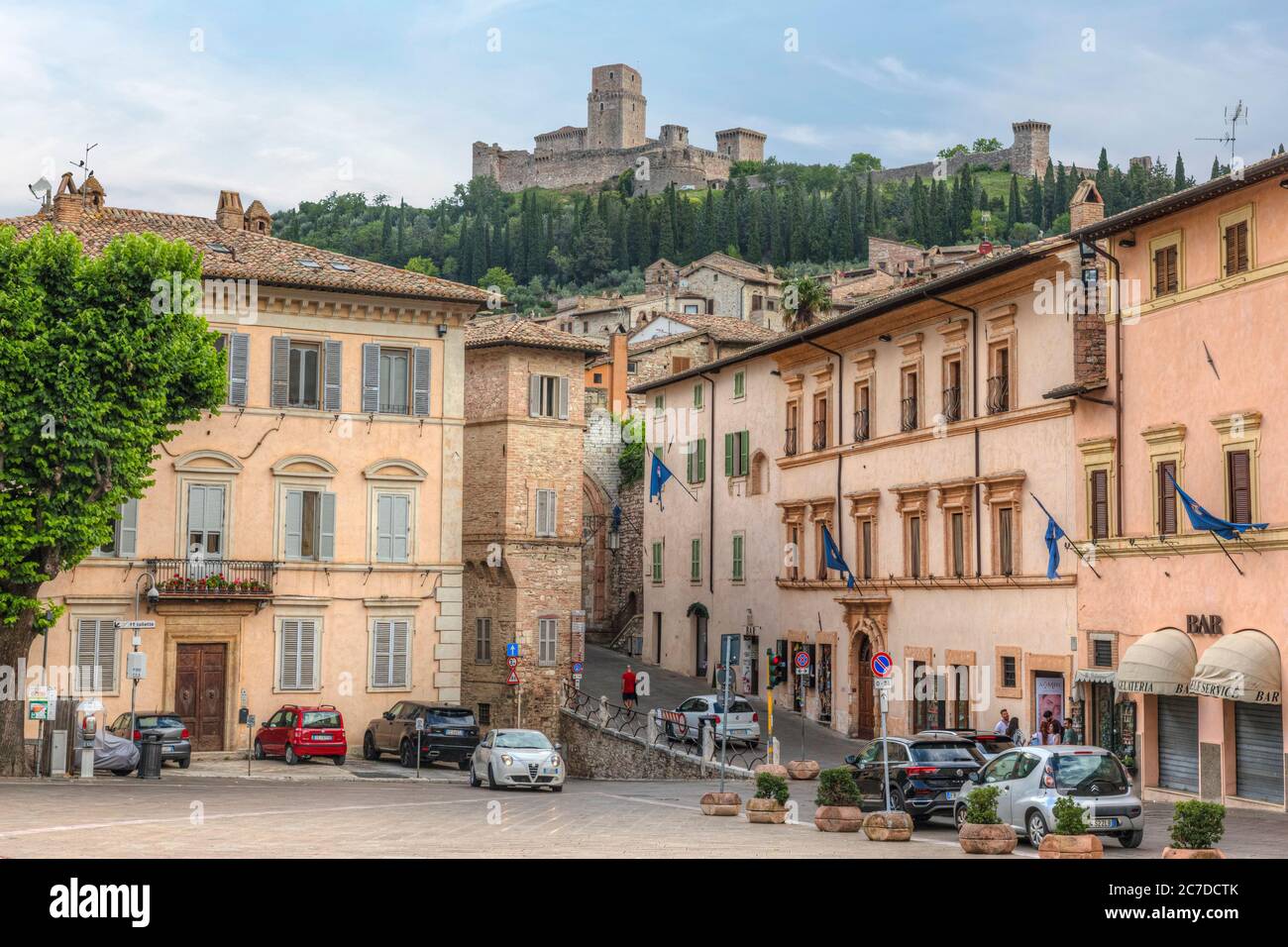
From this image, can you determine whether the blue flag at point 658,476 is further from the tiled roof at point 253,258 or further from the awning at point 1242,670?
the awning at point 1242,670


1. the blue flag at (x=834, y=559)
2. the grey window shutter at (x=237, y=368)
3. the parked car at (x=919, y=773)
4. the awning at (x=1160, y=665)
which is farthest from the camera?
the blue flag at (x=834, y=559)

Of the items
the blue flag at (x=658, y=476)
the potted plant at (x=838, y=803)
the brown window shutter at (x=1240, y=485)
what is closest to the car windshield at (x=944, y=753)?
the potted plant at (x=838, y=803)

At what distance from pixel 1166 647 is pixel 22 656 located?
24.9 m

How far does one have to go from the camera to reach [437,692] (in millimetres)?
45406

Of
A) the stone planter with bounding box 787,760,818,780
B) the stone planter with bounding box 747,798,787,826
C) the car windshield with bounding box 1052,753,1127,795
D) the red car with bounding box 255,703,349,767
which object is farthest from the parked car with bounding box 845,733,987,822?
the red car with bounding box 255,703,349,767

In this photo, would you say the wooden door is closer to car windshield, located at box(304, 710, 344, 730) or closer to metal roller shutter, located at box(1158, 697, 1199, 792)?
car windshield, located at box(304, 710, 344, 730)

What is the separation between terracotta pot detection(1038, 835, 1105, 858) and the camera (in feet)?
61.9

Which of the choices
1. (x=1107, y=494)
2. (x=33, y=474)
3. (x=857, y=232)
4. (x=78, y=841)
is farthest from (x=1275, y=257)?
(x=857, y=232)

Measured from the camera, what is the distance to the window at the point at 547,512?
167 feet

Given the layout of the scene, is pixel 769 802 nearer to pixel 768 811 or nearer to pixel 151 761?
pixel 768 811

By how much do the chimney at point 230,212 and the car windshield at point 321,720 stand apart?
16723mm

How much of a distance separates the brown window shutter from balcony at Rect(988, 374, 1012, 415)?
9.32m

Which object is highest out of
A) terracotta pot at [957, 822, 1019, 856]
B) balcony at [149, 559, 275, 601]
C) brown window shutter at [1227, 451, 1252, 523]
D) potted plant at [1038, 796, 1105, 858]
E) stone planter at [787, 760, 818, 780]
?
brown window shutter at [1227, 451, 1252, 523]
